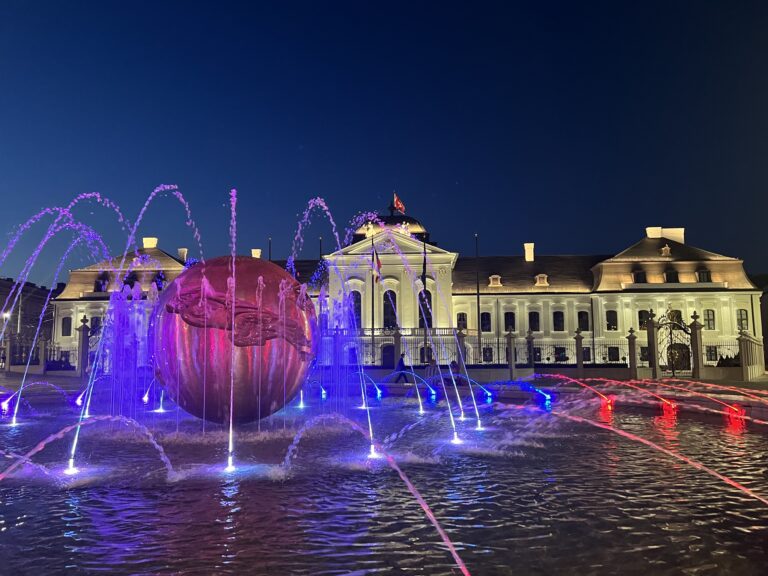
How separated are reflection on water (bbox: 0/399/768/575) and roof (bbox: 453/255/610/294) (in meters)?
47.7

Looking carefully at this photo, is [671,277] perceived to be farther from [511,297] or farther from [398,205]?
[398,205]

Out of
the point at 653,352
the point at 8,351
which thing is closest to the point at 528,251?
the point at 653,352

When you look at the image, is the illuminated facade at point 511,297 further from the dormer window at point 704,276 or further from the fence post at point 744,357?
the fence post at point 744,357

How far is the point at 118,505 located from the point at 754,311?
57199mm

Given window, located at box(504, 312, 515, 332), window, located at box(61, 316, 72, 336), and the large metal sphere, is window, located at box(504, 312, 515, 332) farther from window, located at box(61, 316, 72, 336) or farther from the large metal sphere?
the large metal sphere

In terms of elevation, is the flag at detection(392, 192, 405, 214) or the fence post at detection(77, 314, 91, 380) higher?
the flag at detection(392, 192, 405, 214)

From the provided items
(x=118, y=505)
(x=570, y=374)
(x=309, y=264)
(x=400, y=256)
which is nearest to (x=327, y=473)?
(x=118, y=505)

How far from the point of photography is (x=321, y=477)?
755 centimetres

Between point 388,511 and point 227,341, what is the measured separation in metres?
4.13

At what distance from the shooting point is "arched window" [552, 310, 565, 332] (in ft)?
185

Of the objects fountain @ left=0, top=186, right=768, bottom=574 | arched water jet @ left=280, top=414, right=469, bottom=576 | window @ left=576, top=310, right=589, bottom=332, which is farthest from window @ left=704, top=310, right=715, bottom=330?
arched water jet @ left=280, top=414, right=469, bottom=576

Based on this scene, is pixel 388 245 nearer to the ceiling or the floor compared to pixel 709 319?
nearer to the ceiling

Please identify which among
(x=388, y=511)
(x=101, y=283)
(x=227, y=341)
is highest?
(x=101, y=283)

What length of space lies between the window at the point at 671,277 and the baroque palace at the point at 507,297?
0.08 meters
